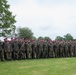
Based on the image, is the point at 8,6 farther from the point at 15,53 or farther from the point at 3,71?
the point at 3,71

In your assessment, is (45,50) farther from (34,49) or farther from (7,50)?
(7,50)

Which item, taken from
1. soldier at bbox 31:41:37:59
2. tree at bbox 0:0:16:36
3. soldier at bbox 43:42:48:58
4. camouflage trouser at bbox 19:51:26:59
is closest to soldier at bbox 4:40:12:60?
camouflage trouser at bbox 19:51:26:59

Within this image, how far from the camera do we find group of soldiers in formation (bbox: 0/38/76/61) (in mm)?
20000

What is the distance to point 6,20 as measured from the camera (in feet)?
127

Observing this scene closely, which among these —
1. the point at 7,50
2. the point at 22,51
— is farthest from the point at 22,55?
the point at 7,50

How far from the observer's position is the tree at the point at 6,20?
37.8 meters

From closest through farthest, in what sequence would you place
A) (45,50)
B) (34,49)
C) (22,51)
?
(22,51)
(34,49)
(45,50)

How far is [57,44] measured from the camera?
75.7ft

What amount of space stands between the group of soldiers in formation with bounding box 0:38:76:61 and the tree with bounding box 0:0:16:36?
15017 millimetres

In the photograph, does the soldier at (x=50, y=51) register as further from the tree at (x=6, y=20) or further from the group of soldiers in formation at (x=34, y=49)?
the tree at (x=6, y=20)

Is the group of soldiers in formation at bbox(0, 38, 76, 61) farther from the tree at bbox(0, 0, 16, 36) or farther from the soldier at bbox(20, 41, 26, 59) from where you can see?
the tree at bbox(0, 0, 16, 36)

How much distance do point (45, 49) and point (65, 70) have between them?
8417 mm

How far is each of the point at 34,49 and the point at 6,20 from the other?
17.8 meters

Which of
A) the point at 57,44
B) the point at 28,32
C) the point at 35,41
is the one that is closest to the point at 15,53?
the point at 35,41
